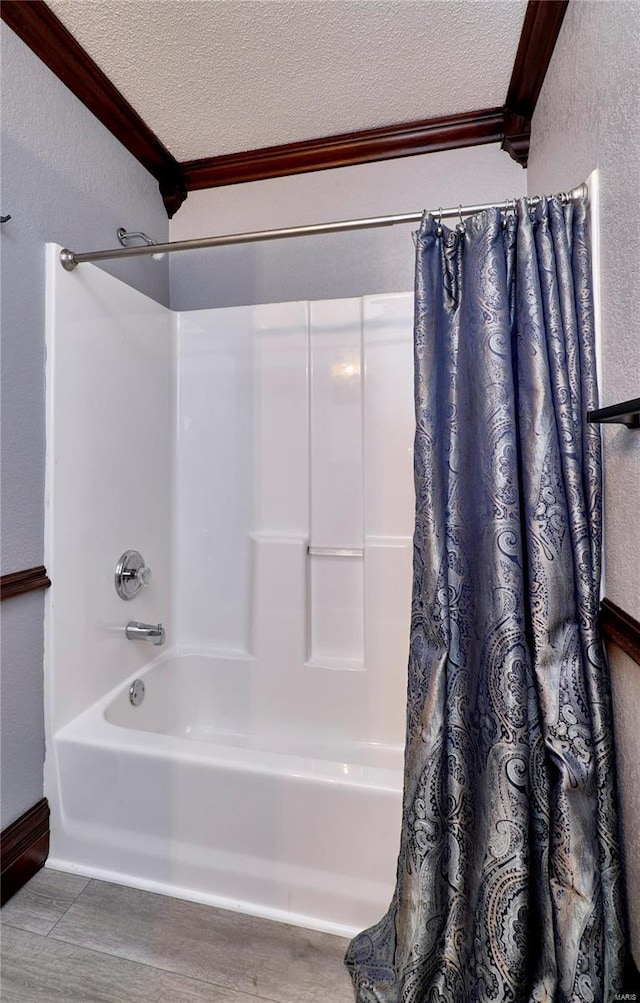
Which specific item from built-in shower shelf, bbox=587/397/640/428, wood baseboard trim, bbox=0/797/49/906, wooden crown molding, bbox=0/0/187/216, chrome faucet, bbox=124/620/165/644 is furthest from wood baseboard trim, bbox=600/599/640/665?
wooden crown molding, bbox=0/0/187/216

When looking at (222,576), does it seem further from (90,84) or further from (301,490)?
(90,84)

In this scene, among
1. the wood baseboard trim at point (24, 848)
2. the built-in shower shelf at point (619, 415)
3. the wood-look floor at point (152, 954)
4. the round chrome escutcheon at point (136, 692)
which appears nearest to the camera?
the built-in shower shelf at point (619, 415)

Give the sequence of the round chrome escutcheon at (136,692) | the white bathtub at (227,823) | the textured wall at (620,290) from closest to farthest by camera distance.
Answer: the textured wall at (620,290) → the white bathtub at (227,823) → the round chrome escutcheon at (136,692)

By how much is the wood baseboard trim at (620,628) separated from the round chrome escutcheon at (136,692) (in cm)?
144

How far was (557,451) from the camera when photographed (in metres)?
1.04

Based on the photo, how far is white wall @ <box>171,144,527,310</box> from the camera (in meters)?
1.93

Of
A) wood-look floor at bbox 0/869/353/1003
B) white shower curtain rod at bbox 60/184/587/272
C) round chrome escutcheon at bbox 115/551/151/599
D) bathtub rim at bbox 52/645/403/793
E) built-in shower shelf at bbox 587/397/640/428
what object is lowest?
wood-look floor at bbox 0/869/353/1003

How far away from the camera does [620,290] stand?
1011 millimetres

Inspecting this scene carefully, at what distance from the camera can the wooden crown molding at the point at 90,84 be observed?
1.39m

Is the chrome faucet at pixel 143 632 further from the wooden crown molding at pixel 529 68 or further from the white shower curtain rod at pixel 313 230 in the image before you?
the wooden crown molding at pixel 529 68

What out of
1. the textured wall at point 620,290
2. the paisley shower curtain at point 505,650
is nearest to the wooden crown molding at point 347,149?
the textured wall at point 620,290

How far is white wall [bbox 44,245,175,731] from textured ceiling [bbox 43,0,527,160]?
0.65 m

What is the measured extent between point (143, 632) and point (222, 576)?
409 millimetres

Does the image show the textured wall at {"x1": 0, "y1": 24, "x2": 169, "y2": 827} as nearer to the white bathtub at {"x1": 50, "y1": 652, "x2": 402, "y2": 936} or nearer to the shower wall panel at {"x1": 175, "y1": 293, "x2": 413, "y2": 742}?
the white bathtub at {"x1": 50, "y1": 652, "x2": 402, "y2": 936}
